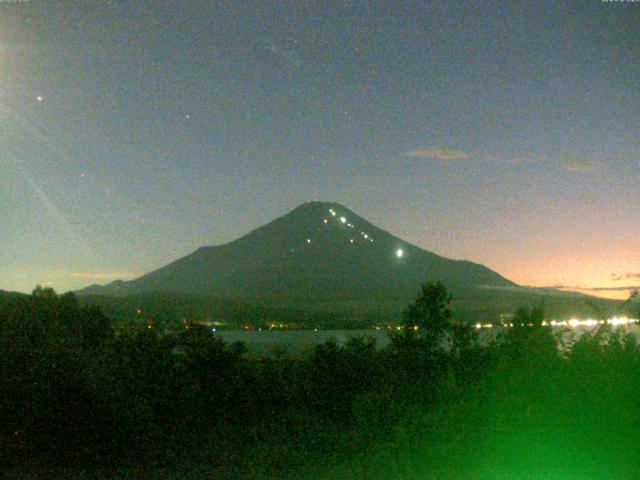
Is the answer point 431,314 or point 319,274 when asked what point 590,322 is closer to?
point 431,314

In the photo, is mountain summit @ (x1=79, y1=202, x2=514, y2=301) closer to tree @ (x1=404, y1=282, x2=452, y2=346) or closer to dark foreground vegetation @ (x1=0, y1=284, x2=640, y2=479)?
tree @ (x1=404, y1=282, x2=452, y2=346)

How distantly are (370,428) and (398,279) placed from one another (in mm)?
43974

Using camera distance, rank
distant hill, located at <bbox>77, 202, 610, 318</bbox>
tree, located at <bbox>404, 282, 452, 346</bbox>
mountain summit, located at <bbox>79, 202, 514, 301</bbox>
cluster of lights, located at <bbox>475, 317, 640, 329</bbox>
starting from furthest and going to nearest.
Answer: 1. mountain summit, located at <bbox>79, 202, 514, 301</bbox>
2. distant hill, located at <bbox>77, 202, 610, 318</bbox>
3. tree, located at <bbox>404, 282, 452, 346</bbox>
4. cluster of lights, located at <bbox>475, 317, 640, 329</bbox>

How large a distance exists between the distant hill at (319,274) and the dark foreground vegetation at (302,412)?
73.3ft

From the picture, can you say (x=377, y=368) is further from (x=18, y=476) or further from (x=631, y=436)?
(x=18, y=476)

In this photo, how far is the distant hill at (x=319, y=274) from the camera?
47.8 m

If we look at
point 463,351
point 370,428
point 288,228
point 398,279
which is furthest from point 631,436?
point 288,228

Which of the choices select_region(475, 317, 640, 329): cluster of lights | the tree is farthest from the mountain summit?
select_region(475, 317, 640, 329): cluster of lights

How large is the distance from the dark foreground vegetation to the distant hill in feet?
73.3

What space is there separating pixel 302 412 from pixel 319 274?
5131 cm

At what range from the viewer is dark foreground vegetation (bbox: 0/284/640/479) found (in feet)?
27.8

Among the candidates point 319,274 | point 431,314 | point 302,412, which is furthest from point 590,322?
point 319,274

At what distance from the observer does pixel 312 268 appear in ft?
214

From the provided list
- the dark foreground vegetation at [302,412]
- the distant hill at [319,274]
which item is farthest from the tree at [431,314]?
the distant hill at [319,274]
